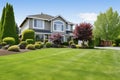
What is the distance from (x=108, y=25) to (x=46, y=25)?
907 inches

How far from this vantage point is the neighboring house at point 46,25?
4931cm

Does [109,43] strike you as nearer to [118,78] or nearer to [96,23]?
[96,23]

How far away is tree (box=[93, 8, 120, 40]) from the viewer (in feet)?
221

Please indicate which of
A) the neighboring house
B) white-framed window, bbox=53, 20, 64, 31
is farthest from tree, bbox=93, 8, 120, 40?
white-framed window, bbox=53, 20, 64, 31

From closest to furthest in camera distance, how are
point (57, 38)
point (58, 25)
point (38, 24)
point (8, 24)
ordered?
point (8, 24)
point (57, 38)
point (38, 24)
point (58, 25)

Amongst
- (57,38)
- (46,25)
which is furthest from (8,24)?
(46,25)

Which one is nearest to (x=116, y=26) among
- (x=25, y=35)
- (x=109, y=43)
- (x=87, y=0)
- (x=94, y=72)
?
(x=109, y=43)

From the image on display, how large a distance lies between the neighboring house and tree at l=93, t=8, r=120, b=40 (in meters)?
13.8

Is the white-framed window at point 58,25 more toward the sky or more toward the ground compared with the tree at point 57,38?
more toward the sky

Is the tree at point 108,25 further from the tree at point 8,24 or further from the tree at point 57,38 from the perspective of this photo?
the tree at point 8,24

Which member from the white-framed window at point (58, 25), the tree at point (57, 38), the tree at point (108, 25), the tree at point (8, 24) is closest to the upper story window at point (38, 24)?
the white-framed window at point (58, 25)

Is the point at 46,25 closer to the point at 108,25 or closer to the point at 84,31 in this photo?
the point at 84,31

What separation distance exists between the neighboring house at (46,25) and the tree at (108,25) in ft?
45.2

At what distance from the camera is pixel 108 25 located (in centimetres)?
6769
